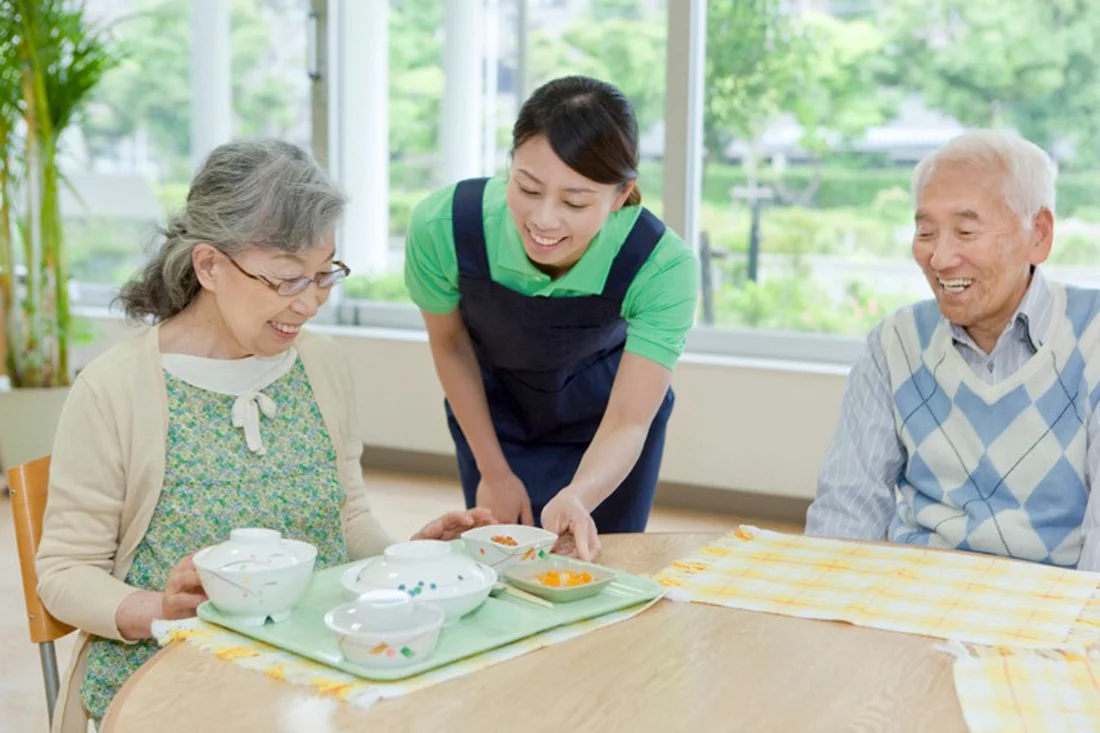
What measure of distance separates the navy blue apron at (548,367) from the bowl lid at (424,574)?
33.5 inches

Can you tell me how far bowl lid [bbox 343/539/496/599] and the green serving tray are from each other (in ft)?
0.14

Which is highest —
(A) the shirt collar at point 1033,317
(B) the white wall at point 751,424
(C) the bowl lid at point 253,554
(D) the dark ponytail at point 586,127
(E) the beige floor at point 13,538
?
(D) the dark ponytail at point 586,127

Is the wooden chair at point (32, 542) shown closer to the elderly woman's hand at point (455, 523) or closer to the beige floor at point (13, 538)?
the elderly woman's hand at point (455, 523)

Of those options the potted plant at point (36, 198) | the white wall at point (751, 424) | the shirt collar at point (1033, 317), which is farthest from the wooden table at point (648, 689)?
the potted plant at point (36, 198)

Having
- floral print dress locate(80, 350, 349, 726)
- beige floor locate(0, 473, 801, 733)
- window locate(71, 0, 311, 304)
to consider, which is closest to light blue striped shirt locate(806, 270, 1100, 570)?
floral print dress locate(80, 350, 349, 726)

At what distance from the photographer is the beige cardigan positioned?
1.66 m

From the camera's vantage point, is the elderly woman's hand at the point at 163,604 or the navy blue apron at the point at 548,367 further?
the navy blue apron at the point at 548,367

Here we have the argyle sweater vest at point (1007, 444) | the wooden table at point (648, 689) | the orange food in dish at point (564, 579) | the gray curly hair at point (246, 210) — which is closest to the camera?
the wooden table at point (648, 689)

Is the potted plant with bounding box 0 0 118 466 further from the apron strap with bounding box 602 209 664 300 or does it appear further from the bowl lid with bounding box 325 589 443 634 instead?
the bowl lid with bounding box 325 589 443 634

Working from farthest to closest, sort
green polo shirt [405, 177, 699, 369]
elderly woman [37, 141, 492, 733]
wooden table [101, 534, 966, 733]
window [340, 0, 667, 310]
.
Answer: window [340, 0, 667, 310] → green polo shirt [405, 177, 699, 369] → elderly woman [37, 141, 492, 733] → wooden table [101, 534, 966, 733]

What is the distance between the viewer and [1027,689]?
4.52 ft

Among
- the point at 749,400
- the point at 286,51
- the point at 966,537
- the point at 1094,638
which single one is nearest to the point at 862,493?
the point at 966,537

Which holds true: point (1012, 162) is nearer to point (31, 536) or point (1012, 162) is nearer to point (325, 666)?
point (325, 666)

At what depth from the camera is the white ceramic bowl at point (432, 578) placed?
1472 mm
